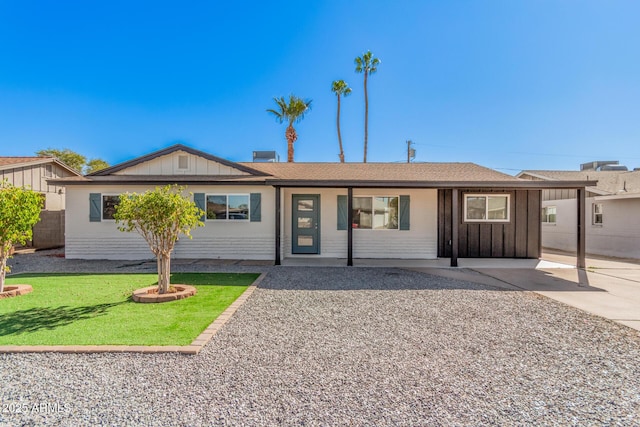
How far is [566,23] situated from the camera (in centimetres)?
1048

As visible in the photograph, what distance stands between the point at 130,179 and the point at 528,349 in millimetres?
10795

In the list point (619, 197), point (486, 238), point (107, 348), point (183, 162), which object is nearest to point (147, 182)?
point (183, 162)

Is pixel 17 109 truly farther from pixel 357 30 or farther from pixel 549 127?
pixel 549 127

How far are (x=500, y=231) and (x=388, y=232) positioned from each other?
3.82 m

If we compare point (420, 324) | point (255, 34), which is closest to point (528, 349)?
point (420, 324)

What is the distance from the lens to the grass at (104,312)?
3.55 meters

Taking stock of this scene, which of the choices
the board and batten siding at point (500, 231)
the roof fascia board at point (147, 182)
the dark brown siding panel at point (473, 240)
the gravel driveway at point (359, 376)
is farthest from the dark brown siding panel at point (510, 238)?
the roof fascia board at point (147, 182)

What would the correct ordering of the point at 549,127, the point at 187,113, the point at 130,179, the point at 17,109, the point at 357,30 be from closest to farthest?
the point at 130,179
the point at 357,30
the point at 549,127
the point at 187,113
the point at 17,109

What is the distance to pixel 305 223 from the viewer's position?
34.0 feet

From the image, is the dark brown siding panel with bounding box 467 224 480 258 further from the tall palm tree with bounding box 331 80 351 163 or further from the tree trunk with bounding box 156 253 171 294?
the tall palm tree with bounding box 331 80 351 163

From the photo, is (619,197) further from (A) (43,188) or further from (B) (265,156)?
(A) (43,188)

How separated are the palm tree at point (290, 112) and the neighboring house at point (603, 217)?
15.1 metres

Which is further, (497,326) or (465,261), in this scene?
(465,261)

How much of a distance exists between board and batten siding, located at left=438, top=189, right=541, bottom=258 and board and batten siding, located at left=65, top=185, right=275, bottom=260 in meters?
5.88
